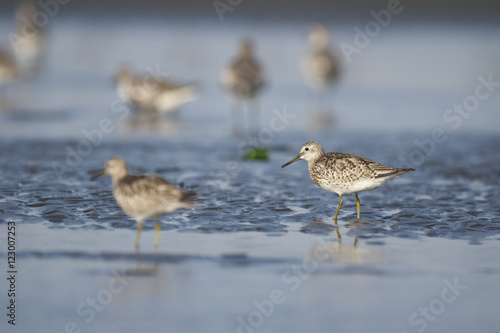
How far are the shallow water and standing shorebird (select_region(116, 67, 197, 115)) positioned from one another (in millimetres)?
576

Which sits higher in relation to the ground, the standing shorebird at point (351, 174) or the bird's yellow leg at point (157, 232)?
the standing shorebird at point (351, 174)

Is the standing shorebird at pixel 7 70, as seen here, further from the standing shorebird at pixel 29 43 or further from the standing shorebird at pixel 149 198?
the standing shorebird at pixel 149 198

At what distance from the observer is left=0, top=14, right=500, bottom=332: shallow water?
7699 mm

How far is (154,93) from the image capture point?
21.4m

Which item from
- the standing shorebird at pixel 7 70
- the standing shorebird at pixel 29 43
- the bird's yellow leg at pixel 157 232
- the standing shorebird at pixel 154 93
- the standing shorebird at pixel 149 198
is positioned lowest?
the bird's yellow leg at pixel 157 232

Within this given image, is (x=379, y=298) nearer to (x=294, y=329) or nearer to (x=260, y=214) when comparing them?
(x=294, y=329)

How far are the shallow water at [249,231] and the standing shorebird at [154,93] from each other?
0.58m

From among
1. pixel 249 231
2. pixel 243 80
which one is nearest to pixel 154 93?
pixel 243 80

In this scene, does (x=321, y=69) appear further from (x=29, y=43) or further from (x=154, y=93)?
(x=29, y=43)

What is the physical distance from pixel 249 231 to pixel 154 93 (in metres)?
11.5

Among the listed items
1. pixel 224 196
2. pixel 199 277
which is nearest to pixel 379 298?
pixel 199 277

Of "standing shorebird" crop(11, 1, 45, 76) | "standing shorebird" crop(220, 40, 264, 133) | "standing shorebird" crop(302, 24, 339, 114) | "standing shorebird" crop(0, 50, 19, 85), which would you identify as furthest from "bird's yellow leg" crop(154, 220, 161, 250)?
"standing shorebird" crop(11, 1, 45, 76)

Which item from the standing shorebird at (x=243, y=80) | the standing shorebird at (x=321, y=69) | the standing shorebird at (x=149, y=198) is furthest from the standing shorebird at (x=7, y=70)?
the standing shorebird at (x=149, y=198)

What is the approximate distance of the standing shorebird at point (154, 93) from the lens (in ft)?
70.4
